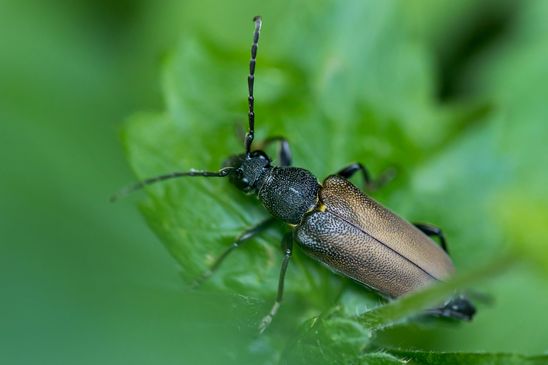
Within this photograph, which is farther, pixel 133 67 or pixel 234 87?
pixel 133 67

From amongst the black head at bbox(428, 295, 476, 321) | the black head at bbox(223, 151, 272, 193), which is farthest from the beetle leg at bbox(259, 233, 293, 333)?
the black head at bbox(428, 295, 476, 321)

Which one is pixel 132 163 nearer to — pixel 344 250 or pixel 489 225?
pixel 344 250

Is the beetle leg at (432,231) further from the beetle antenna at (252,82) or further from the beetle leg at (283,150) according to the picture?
the beetle antenna at (252,82)

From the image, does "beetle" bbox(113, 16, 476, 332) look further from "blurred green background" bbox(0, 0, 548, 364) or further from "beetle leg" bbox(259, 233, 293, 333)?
"blurred green background" bbox(0, 0, 548, 364)

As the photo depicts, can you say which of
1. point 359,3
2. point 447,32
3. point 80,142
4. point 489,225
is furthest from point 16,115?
point 447,32

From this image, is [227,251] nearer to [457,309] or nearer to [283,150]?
[283,150]
